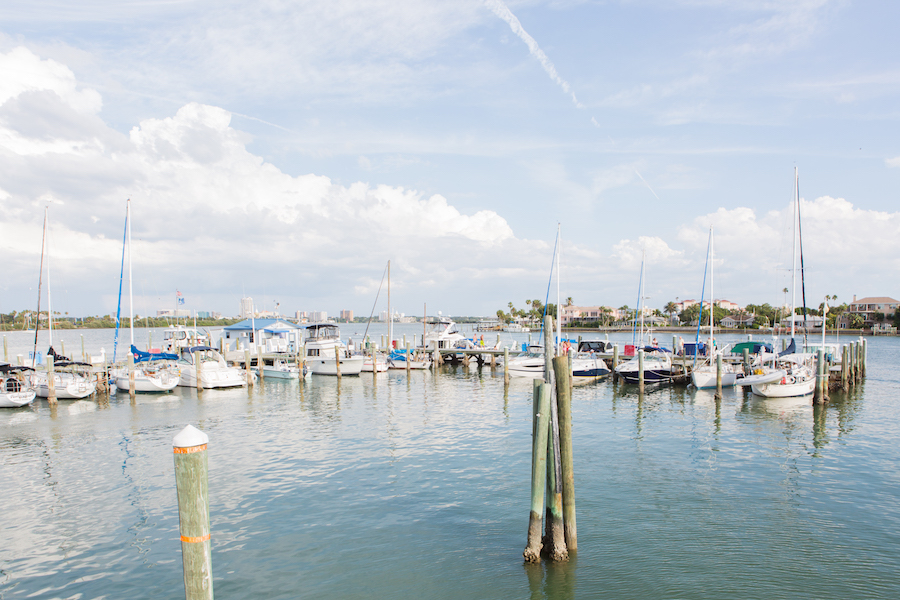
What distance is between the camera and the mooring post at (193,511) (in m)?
5.28

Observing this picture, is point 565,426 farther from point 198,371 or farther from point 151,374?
point 151,374

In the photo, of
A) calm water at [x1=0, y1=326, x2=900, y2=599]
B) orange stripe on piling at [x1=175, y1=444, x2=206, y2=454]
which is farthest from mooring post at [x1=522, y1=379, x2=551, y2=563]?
orange stripe on piling at [x1=175, y1=444, x2=206, y2=454]

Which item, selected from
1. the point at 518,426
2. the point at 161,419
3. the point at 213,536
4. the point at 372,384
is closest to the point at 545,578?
the point at 213,536

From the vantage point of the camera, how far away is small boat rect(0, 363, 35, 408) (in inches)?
1071

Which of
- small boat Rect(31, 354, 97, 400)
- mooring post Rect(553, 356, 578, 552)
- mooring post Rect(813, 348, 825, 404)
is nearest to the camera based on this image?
mooring post Rect(553, 356, 578, 552)

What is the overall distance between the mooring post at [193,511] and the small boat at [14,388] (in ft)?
98.5

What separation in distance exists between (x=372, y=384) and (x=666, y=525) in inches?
1086

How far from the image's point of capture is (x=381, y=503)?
12875 mm

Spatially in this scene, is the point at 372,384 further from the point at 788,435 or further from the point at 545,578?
the point at 545,578

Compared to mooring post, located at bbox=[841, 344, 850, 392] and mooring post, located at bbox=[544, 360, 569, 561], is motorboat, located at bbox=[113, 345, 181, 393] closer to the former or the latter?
mooring post, located at bbox=[544, 360, 569, 561]

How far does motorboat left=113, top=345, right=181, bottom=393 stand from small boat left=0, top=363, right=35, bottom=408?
15.4ft

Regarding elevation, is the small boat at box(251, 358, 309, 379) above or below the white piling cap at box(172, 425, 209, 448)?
below

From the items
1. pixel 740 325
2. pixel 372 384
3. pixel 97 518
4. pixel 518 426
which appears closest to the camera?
pixel 97 518

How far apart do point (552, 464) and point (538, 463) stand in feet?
1.31
